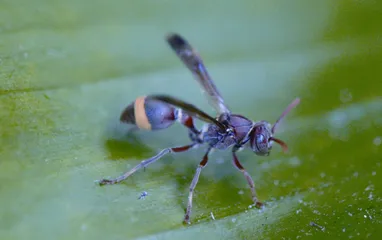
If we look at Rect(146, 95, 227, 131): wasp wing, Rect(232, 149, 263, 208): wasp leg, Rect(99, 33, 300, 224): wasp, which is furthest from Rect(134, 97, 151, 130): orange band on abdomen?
Rect(232, 149, 263, 208): wasp leg

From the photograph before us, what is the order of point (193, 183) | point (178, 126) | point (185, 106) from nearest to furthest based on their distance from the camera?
point (185, 106), point (193, 183), point (178, 126)

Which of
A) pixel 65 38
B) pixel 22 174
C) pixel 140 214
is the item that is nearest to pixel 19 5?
pixel 65 38

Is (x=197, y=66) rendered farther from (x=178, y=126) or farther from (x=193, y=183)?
(x=193, y=183)

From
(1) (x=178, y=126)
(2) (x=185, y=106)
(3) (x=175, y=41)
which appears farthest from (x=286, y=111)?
(2) (x=185, y=106)

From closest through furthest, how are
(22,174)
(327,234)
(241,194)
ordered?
(22,174)
(327,234)
(241,194)

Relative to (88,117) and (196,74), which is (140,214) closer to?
(88,117)

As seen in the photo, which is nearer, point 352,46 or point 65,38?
point 65,38
